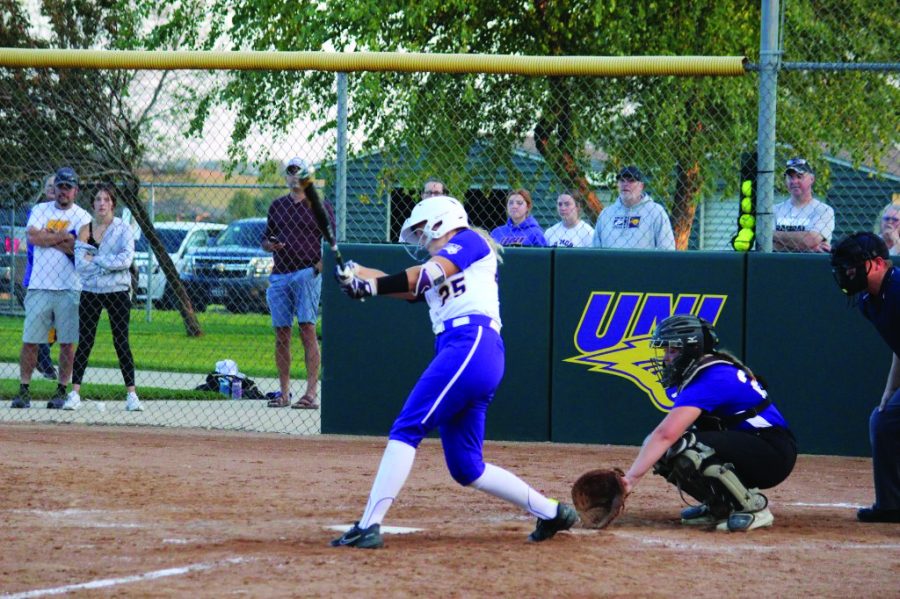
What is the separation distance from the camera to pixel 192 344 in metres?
16.7

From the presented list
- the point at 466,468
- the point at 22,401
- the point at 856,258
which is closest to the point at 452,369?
the point at 466,468

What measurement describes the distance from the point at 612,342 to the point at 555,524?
3.74 meters

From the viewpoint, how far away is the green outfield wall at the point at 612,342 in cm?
927

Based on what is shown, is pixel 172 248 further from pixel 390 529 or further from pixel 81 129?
pixel 390 529

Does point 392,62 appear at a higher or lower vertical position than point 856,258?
higher

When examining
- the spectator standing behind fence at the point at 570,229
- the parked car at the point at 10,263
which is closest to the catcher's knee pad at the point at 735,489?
the spectator standing behind fence at the point at 570,229

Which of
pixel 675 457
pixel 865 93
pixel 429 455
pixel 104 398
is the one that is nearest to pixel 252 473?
pixel 429 455

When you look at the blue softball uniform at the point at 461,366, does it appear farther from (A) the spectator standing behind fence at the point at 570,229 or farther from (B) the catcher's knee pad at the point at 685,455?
(A) the spectator standing behind fence at the point at 570,229

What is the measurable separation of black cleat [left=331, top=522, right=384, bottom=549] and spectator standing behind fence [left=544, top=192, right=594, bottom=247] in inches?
191

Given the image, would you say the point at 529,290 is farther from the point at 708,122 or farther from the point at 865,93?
the point at 865,93

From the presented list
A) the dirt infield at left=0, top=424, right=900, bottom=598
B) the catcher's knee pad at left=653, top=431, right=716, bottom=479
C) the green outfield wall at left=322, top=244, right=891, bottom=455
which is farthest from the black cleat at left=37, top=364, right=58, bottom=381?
the catcher's knee pad at left=653, top=431, right=716, bottom=479

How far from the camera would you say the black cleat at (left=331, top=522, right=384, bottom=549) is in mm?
5672

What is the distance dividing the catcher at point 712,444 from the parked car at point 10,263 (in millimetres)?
11342

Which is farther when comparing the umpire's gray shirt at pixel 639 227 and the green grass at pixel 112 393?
the green grass at pixel 112 393
